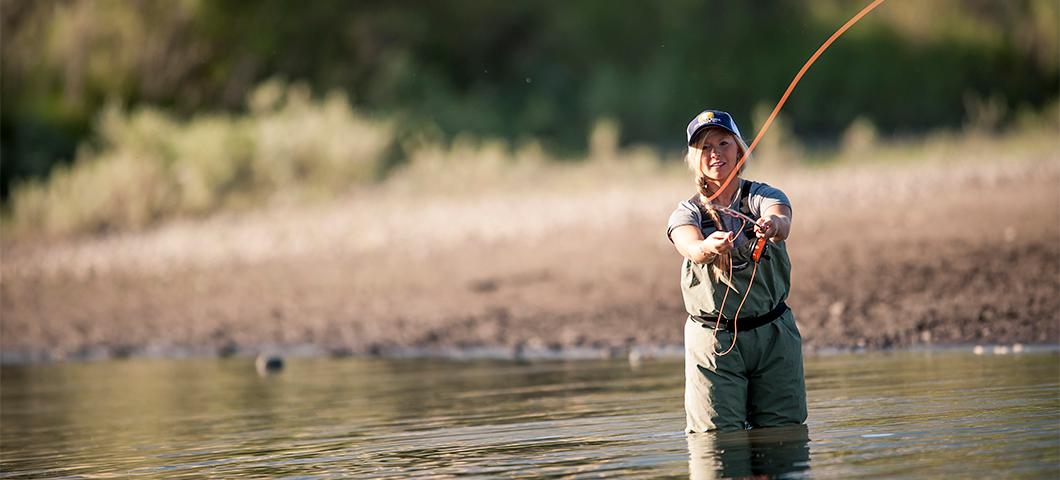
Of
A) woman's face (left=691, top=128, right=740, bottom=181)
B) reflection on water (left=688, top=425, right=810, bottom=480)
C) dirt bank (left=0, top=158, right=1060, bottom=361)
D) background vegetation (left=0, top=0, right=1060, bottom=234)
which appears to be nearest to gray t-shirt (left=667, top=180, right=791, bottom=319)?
woman's face (left=691, top=128, right=740, bottom=181)

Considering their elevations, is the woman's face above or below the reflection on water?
above

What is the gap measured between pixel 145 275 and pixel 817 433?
10.6m

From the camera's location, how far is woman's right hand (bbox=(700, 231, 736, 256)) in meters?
5.50

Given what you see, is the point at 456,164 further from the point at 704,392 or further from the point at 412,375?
the point at 704,392

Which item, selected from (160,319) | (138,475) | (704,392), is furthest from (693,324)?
(160,319)

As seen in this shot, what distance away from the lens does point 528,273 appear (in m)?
13.6

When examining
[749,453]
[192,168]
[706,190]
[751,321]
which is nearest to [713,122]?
[706,190]

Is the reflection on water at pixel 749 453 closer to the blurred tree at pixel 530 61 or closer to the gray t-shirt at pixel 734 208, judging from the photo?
the gray t-shirt at pixel 734 208

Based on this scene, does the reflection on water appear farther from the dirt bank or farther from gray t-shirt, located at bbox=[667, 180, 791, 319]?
the dirt bank

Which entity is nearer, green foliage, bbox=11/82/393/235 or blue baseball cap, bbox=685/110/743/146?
blue baseball cap, bbox=685/110/743/146

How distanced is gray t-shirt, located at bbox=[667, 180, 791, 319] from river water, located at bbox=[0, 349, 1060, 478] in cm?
50

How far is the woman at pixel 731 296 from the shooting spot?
583cm

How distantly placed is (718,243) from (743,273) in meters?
0.35

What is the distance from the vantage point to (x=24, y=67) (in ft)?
70.0
